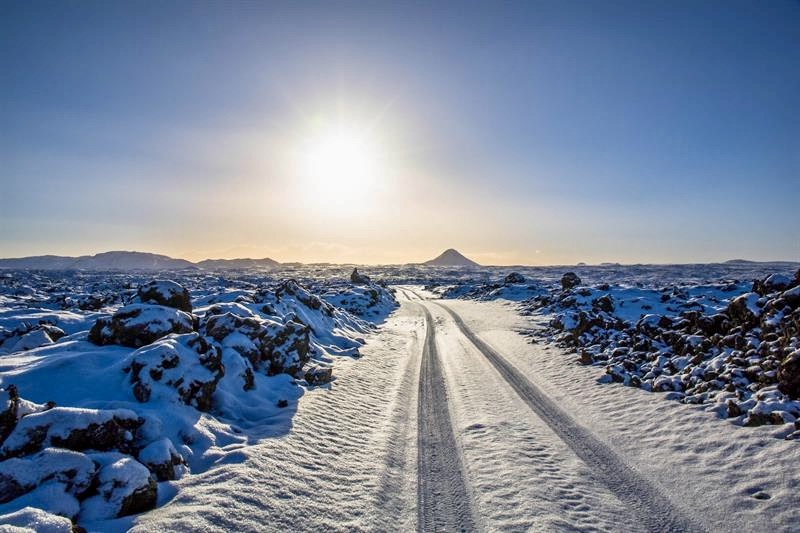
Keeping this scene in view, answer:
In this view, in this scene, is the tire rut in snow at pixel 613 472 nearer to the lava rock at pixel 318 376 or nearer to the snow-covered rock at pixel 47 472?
the lava rock at pixel 318 376

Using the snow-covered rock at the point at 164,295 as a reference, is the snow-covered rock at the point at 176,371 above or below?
below

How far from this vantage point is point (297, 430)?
31.0ft

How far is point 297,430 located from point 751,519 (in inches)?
349

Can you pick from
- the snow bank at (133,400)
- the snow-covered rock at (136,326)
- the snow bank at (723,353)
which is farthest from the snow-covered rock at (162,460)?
the snow bank at (723,353)

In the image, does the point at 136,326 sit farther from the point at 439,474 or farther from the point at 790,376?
the point at 790,376

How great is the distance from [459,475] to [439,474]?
1.34 feet

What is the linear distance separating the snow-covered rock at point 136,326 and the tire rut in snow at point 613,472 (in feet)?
36.7

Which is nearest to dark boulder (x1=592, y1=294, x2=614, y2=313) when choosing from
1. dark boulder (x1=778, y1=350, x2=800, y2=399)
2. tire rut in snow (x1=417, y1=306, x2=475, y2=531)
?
dark boulder (x1=778, y1=350, x2=800, y2=399)

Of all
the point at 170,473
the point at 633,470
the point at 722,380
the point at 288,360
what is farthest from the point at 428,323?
the point at 170,473

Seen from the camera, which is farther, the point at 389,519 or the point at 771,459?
the point at 771,459

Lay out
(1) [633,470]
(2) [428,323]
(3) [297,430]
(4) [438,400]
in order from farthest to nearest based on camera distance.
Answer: (2) [428,323] < (4) [438,400] < (3) [297,430] < (1) [633,470]

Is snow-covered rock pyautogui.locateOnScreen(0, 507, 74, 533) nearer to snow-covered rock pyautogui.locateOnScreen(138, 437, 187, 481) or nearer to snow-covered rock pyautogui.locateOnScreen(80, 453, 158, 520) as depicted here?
snow-covered rock pyautogui.locateOnScreen(80, 453, 158, 520)

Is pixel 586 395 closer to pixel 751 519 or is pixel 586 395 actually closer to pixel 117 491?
pixel 751 519

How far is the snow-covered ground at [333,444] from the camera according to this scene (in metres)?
5.87
